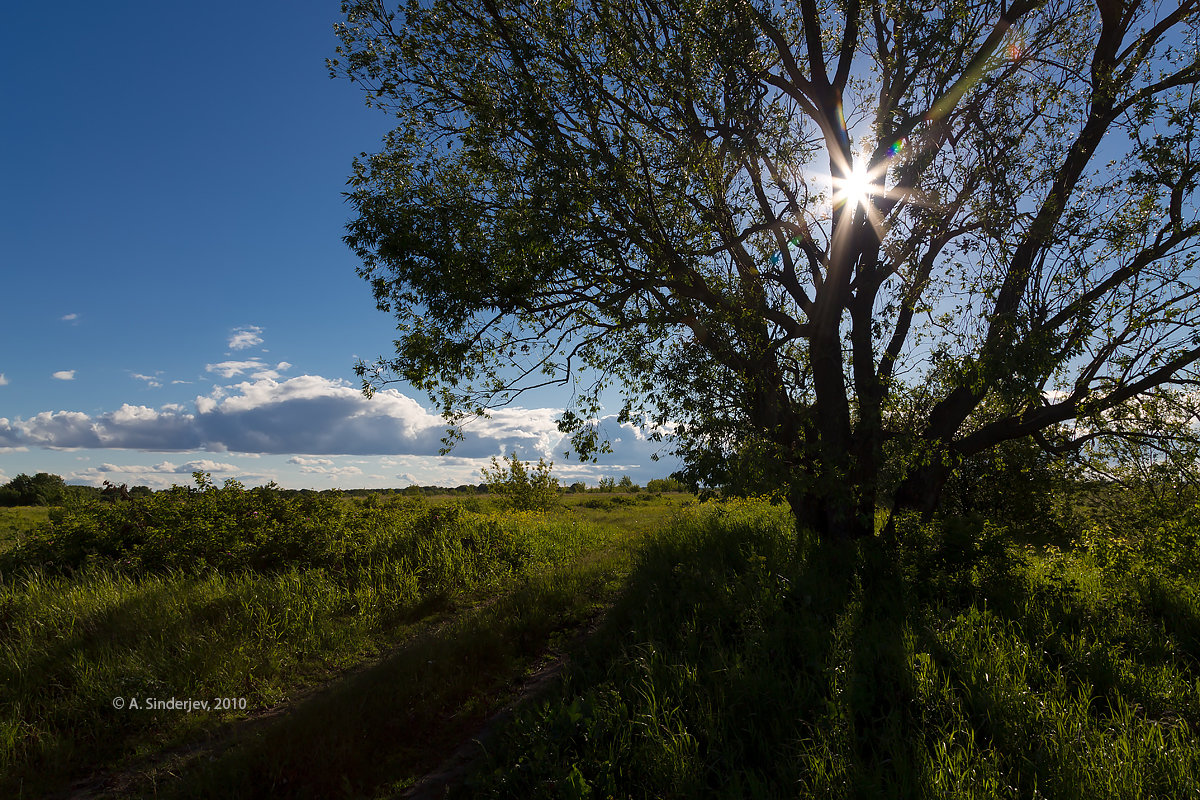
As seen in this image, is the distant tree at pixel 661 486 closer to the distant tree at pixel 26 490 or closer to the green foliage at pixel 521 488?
the green foliage at pixel 521 488

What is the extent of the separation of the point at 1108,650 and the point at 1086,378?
566 cm

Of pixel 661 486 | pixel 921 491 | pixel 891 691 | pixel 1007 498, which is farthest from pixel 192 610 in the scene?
pixel 661 486

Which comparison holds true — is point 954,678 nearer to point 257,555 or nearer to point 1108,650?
point 1108,650

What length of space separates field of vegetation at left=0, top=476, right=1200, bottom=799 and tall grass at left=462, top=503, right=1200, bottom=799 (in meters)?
0.03

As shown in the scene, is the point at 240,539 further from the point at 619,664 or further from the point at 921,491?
the point at 921,491

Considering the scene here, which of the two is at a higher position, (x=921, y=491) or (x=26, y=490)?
(x=921, y=491)

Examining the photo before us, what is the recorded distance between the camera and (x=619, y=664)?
6.82m

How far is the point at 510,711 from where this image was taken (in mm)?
6695

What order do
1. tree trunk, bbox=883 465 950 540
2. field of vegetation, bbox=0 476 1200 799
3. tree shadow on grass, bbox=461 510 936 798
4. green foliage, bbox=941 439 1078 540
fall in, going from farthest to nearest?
green foliage, bbox=941 439 1078 540 → tree trunk, bbox=883 465 950 540 → field of vegetation, bbox=0 476 1200 799 → tree shadow on grass, bbox=461 510 936 798

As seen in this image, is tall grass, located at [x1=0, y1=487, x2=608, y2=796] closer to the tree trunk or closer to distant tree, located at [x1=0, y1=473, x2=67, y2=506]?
the tree trunk

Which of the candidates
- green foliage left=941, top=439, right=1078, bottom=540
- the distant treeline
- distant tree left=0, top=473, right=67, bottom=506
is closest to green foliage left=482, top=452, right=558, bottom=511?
the distant treeline

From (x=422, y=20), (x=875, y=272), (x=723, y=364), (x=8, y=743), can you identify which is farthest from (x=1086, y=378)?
(x=8, y=743)

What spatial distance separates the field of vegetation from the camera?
15.6ft

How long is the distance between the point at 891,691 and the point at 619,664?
301 centimetres
